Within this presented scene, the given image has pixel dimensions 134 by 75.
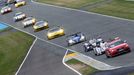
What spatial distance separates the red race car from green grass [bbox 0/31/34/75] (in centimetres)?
1146

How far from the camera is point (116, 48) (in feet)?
129

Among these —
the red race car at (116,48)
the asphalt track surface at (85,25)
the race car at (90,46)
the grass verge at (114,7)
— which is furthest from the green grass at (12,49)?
the red race car at (116,48)

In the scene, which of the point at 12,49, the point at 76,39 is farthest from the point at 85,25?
the point at 76,39

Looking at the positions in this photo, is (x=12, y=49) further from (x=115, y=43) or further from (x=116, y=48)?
(x=116, y=48)

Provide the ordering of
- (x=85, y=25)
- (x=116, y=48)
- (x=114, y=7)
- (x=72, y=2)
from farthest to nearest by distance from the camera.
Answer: (x=72, y=2)
(x=114, y=7)
(x=85, y=25)
(x=116, y=48)

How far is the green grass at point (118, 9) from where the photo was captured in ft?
200

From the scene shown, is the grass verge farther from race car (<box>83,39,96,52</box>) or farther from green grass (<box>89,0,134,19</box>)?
race car (<box>83,39,96,52</box>)

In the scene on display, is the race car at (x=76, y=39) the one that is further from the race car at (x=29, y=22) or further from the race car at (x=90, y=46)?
the race car at (x=29, y=22)

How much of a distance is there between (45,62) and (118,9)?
2173 cm

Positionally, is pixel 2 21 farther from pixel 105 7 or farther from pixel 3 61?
pixel 3 61

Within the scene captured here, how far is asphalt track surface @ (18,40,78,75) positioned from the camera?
138ft

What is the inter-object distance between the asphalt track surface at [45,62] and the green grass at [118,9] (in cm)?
1039

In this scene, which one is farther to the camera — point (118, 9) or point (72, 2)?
point (72, 2)

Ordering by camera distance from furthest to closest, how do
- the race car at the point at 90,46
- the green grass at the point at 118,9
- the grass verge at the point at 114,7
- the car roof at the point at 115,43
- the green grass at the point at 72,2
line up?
the green grass at the point at 72,2
the grass verge at the point at 114,7
the green grass at the point at 118,9
the race car at the point at 90,46
the car roof at the point at 115,43
